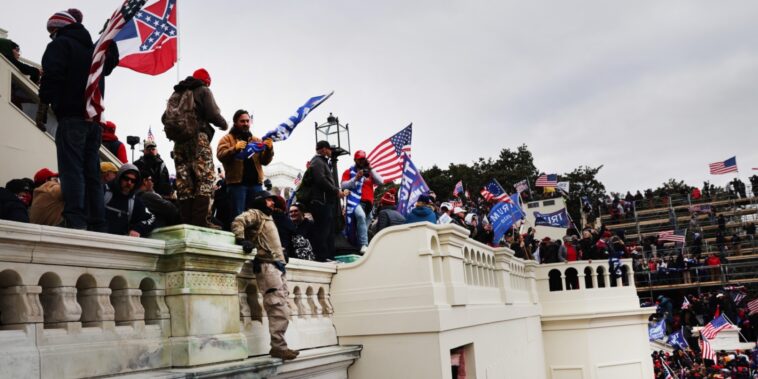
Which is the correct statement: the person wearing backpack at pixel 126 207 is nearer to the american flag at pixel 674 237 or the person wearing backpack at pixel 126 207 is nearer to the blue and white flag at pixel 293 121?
the blue and white flag at pixel 293 121

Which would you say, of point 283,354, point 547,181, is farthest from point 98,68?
point 547,181

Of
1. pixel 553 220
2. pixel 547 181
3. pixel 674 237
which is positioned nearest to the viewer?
pixel 553 220

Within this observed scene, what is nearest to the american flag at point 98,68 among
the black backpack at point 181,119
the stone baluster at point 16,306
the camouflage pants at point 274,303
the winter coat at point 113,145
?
the black backpack at point 181,119

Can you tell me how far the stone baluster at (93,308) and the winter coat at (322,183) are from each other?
476cm

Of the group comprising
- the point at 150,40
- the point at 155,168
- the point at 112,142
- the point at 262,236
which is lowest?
the point at 262,236

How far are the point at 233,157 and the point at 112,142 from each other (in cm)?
422

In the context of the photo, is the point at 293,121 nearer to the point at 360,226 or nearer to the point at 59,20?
the point at 360,226

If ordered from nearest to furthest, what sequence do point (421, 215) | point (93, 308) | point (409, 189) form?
point (93, 308), point (421, 215), point (409, 189)

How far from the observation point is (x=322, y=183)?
928 cm

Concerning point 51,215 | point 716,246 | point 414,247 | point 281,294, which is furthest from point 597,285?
point 716,246

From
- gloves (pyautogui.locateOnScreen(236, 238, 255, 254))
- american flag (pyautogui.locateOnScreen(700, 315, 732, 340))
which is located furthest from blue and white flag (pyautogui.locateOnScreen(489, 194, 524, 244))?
american flag (pyautogui.locateOnScreen(700, 315, 732, 340))

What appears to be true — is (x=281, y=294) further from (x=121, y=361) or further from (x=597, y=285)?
(x=597, y=285)

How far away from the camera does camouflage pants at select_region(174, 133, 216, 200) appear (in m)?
5.80

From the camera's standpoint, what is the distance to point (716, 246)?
4522 centimetres
